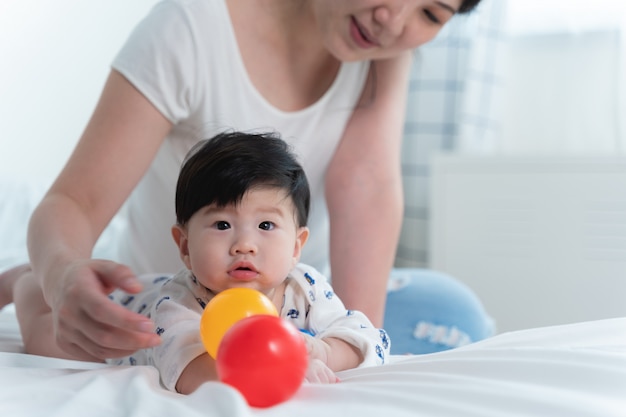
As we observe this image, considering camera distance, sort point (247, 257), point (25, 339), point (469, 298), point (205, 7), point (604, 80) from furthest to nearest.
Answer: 1. point (604, 80)
2. point (469, 298)
3. point (205, 7)
4. point (25, 339)
5. point (247, 257)

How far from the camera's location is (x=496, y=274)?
2205mm

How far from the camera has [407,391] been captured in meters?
0.58

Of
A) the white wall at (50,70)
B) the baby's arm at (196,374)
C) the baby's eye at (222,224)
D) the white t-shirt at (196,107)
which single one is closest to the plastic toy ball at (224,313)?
the baby's arm at (196,374)

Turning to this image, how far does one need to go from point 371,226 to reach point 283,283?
403mm

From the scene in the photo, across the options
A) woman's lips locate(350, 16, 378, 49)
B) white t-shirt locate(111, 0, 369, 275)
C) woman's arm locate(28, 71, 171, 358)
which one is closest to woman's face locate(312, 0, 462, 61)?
woman's lips locate(350, 16, 378, 49)

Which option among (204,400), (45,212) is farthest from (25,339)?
(204,400)

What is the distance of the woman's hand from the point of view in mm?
616

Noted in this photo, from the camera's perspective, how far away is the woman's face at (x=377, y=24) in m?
1.06

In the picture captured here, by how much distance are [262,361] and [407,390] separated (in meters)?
0.12

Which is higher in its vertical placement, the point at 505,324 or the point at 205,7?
the point at 205,7

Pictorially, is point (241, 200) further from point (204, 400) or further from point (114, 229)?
point (114, 229)

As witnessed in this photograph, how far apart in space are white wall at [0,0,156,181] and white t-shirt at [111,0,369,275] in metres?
1.09

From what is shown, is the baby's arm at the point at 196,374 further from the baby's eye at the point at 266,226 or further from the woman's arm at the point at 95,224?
the baby's eye at the point at 266,226

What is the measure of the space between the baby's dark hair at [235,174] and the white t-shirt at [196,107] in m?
0.23
